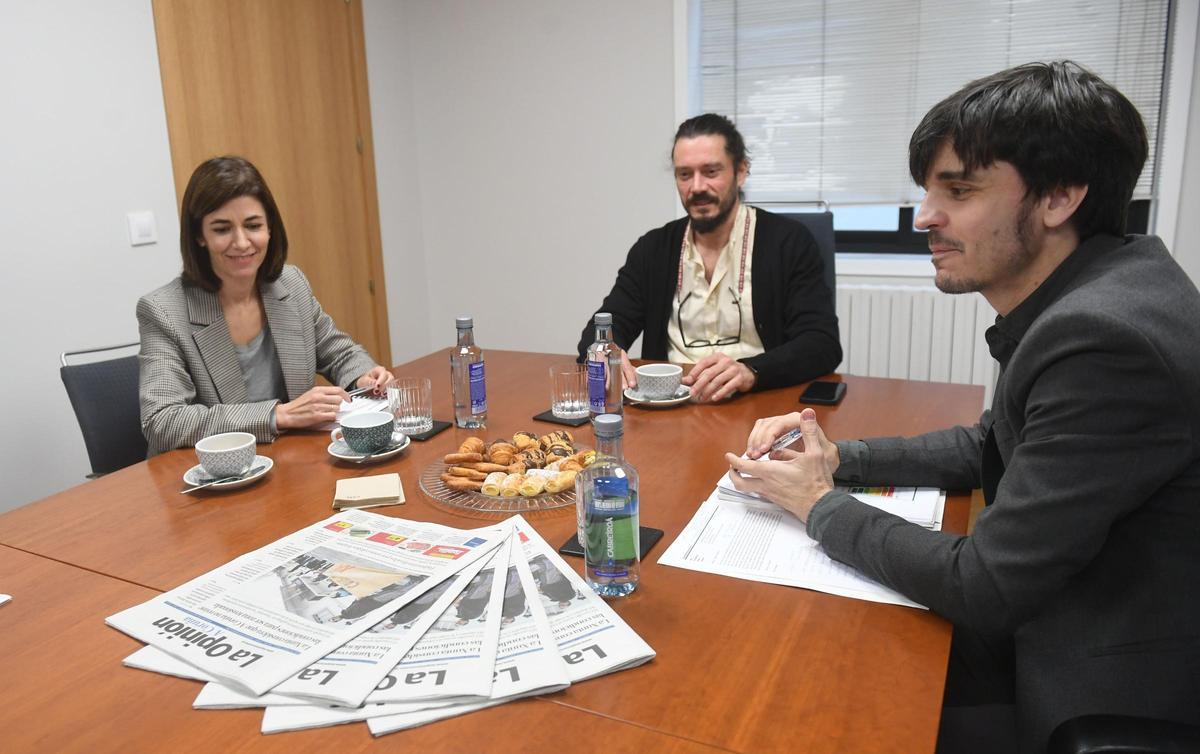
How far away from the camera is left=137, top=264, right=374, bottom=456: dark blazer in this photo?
177 centimetres

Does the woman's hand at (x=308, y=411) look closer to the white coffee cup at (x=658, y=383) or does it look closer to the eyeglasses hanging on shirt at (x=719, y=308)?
the white coffee cup at (x=658, y=383)

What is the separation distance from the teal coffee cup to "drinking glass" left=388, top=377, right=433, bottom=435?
17 centimetres

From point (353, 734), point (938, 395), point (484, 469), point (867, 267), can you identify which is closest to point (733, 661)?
point (353, 734)

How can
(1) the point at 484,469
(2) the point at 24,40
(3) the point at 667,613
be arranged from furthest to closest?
1. (2) the point at 24,40
2. (1) the point at 484,469
3. (3) the point at 667,613

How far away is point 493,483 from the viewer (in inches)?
54.6

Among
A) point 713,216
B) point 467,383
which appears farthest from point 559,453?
point 713,216

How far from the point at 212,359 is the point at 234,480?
0.61m

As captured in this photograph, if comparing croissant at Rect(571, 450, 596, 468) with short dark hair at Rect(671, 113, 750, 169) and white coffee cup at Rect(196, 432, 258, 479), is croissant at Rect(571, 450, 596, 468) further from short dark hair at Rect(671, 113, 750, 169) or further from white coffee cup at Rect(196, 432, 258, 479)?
short dark hair at Rect(671, 113, 750, 169)

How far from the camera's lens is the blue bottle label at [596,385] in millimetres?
1716

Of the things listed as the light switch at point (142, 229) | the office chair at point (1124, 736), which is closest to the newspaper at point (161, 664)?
the office chair at point (1124, 736)

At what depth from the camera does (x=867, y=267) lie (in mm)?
3555

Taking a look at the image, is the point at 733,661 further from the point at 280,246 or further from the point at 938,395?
the point at 280,246

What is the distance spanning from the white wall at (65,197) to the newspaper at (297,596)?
6.33 ft

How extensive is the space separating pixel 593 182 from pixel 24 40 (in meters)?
2.22
